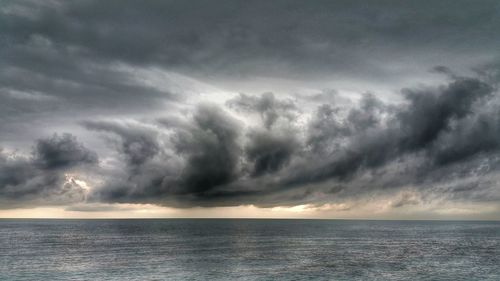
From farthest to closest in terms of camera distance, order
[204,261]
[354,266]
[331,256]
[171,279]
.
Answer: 1. [331,256]
2. [204,261]
3. [354,266]
4. [171,279]

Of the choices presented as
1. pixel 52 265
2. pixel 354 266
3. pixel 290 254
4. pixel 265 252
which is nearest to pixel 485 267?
pixel 354 266

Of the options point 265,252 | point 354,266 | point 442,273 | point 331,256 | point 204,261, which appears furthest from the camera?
point 265,252

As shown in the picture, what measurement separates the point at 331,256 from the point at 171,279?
5163cm

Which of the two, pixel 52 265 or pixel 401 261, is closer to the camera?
pixel 52 265

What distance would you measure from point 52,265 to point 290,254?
6047 cm

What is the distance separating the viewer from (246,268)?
92562mm

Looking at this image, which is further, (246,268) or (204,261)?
(204,261)

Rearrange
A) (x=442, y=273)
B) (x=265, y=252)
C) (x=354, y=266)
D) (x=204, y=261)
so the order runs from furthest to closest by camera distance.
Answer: (x=265, y=252), (x=204, y=261), (x=354, y=266), (x=442, y=273)

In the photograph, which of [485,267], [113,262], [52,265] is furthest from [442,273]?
[52,265]

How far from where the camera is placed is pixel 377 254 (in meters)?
122

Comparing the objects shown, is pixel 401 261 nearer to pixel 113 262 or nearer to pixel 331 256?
pixel 331 256

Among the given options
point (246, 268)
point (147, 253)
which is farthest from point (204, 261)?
point (147, 253)

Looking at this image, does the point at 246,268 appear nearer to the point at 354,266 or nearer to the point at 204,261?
the point at 204,261

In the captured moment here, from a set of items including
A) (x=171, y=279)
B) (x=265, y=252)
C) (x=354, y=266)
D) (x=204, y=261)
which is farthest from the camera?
(x=265, y=252)
